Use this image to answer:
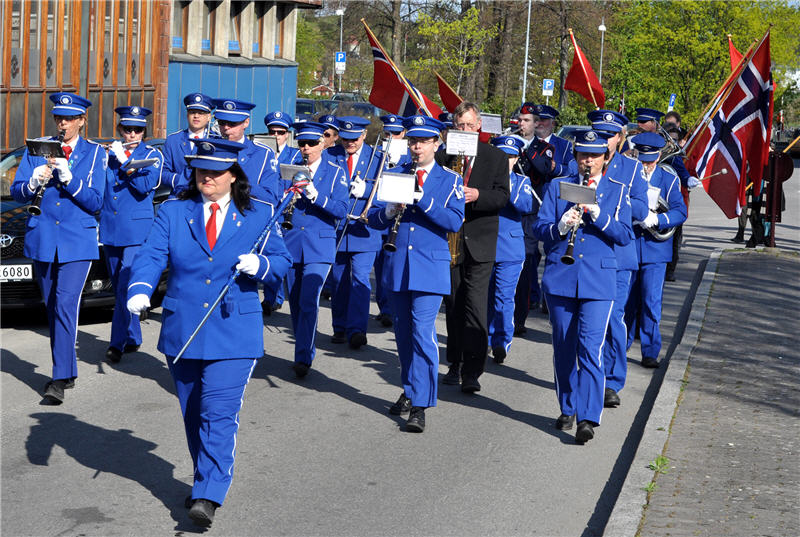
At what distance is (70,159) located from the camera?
29.2 ft

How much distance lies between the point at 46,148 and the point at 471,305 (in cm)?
324

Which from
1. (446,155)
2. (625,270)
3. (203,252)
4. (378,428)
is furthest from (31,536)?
(625,270)

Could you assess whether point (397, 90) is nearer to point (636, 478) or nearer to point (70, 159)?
point (70, 159)

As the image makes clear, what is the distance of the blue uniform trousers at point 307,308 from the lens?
9719 millimetres

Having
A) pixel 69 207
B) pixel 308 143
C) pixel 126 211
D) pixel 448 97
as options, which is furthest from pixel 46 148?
pixel 448 97

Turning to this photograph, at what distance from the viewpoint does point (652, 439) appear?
308 inches

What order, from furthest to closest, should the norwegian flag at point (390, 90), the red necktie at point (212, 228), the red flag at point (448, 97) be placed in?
1. the red flag at point (448, 97)
2. the norwegian flag at point (390, 90)
3. the red necktie at point (212, 228)

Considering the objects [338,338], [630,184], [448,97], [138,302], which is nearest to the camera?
[138,302]

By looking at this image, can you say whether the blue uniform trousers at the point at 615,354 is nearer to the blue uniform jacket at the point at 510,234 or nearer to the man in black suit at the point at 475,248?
the man in black suit at the point at 475,248

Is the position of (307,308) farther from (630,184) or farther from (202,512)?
(202,512)

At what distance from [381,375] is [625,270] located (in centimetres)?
219

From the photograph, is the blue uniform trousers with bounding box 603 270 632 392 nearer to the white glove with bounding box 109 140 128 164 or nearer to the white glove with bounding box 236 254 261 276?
the white glove with bounding box 109 140 128 164

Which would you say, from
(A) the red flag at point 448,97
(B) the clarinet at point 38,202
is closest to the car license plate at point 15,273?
(B) the clarinet at point 38,202

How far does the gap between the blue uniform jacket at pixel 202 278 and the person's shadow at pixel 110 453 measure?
932mm
